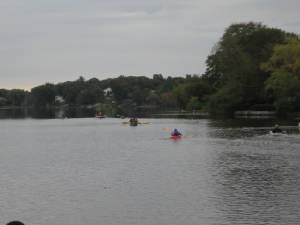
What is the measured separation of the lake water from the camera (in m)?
22.3

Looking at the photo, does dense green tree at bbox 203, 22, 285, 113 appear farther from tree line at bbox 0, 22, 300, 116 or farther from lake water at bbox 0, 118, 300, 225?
lake water at bbox 0, 118, 300, 225

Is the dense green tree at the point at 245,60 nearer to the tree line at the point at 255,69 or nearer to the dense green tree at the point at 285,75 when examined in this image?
the tree line at the point at 255,69

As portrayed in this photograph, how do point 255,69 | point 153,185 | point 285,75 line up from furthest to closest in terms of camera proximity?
point 255,69
point 285,75
point 153,185

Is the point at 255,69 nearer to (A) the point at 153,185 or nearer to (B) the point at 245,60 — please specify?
(B) the point at 245,60

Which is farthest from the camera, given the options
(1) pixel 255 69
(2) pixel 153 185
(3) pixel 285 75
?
(1) pixel 255 69

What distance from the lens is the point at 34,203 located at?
25.4 m

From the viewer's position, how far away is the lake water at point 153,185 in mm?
22344

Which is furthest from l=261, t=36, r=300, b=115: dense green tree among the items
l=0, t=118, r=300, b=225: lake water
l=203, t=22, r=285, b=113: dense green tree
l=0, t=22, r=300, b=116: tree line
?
l=0, t=118, r=300, b=225: lake water

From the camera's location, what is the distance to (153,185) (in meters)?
29.6

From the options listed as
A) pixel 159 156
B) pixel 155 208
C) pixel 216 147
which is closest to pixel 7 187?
pixel 155 208

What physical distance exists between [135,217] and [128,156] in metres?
23.2

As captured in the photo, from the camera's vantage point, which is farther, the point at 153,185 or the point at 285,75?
the point at 285,75

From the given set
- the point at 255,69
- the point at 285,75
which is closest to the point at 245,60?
the point at 255,69

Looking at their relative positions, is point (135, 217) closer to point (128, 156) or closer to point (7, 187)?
point (7, 187)
